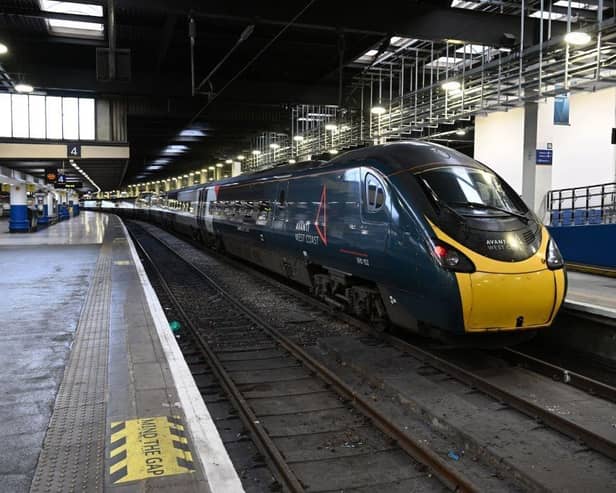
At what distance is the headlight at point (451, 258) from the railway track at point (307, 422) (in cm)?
168

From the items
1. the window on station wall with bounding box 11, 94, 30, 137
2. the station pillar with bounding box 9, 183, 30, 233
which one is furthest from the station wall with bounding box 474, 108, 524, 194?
the station pillar with bounding box 9, 183, 30, 233

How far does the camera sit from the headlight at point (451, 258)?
605 centimetres

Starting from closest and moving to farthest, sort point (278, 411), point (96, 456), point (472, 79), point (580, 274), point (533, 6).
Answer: point (96, 456)
point (278, 411)
point (580, 274)
point (533, 6)
point (472, 79)

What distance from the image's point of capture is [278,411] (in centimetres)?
568

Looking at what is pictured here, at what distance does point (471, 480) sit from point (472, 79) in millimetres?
12539

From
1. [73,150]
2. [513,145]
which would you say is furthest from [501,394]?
[73,150]

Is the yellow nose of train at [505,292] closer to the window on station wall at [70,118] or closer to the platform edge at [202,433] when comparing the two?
the platform edge at [202,433]

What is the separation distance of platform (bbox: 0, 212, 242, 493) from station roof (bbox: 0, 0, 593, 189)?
5.17 metres

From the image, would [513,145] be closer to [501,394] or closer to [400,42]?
[400,42]

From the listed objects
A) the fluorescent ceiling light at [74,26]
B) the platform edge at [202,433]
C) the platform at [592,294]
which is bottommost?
the platform edge at [202,433]

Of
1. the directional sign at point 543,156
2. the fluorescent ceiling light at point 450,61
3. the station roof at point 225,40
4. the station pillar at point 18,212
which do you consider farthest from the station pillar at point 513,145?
the station pillar at point 18,212

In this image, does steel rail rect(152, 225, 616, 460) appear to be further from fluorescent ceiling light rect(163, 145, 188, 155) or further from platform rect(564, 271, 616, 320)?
fluorescent ceiling light rect(163, 145, 188, 155)

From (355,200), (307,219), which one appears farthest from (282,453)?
(307,219)

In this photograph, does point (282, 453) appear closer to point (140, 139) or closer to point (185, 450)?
point (185, 450)
